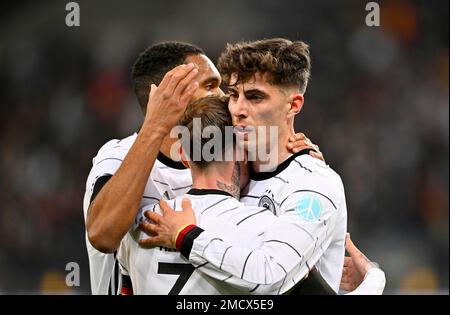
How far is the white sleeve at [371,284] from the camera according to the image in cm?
320

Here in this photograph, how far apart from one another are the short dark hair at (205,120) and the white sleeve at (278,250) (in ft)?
1.26

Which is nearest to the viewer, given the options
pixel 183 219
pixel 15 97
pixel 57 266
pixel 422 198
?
pixel 183 219

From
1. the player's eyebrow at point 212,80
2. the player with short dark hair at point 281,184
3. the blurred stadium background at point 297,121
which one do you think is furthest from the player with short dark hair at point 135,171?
the blurred stadium background at point 297,121

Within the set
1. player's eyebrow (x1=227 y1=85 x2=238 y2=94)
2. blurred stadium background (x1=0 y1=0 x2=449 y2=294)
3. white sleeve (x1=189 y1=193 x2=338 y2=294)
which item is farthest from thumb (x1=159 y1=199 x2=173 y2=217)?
blurred stadium background (x1=0 y1=0 x2=449 y2=294)

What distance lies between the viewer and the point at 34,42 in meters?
9.12

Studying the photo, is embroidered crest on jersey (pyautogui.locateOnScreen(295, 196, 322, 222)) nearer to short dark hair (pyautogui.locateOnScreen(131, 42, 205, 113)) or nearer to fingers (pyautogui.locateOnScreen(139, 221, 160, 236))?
fingers (pyautogui.locateOnScreen(139, 221, 160, 236))

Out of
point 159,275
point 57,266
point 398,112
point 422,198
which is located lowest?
point 57,266

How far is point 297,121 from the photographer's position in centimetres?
861

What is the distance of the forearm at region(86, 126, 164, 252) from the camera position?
117 inches

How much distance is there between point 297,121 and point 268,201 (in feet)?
18.2

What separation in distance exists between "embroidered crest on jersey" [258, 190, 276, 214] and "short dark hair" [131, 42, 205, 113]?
122cm
